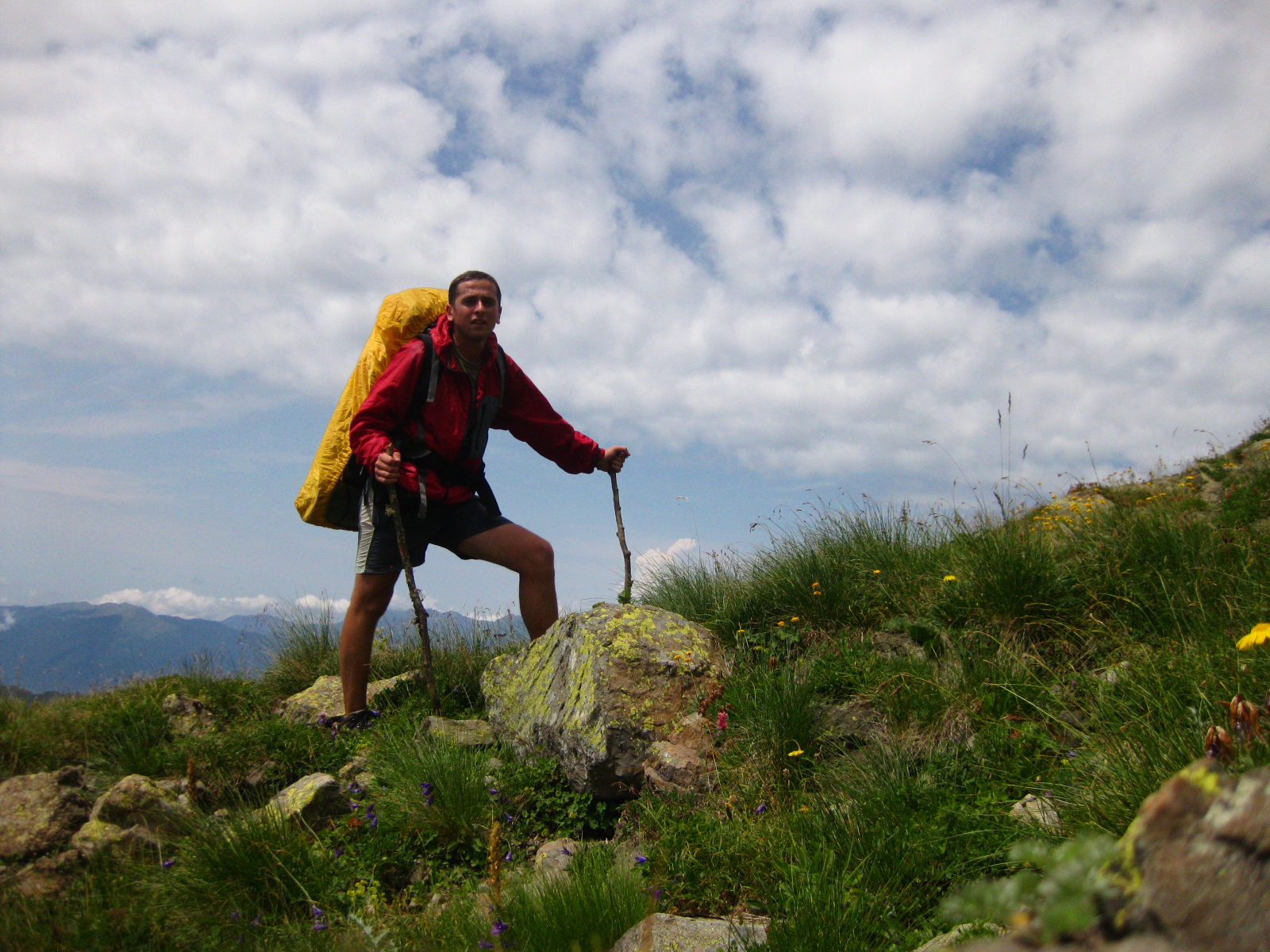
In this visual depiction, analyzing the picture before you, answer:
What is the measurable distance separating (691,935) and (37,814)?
397 cm

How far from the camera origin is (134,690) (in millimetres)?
6922

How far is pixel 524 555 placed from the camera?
5.23 metres

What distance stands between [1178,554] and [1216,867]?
4334mm

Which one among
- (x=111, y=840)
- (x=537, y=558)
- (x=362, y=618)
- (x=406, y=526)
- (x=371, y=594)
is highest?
(x=406, y=526)

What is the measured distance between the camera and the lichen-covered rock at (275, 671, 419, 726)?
6117 millimetres

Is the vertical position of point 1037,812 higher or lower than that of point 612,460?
lower

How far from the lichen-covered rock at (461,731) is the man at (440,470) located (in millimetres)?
671

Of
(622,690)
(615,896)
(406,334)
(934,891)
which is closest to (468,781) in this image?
(622,690)

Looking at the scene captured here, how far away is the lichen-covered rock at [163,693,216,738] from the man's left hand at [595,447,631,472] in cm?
369

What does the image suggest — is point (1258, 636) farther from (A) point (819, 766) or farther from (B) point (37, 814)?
(B) point (37, 814)

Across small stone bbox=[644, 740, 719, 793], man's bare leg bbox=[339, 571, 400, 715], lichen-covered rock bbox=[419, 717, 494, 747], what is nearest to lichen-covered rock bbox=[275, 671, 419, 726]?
man's bare leg bbox=[339, 571, 400, 715]

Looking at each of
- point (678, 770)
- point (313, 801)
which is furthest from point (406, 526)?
point (678, 770)

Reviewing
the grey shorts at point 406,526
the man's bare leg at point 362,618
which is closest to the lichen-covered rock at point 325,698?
the man's bare leg at point 362,618

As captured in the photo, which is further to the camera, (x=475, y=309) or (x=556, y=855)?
(x=475, y=309)
